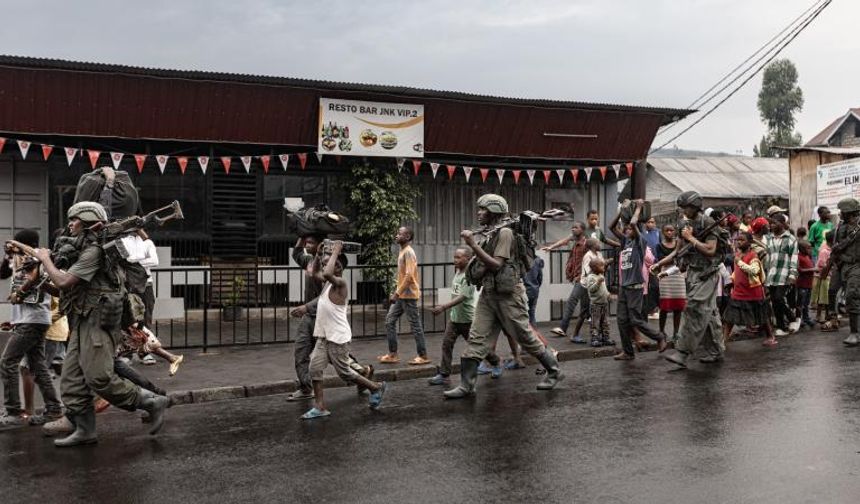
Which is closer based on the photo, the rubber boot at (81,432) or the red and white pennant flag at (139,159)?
the rubber boot at (81,432)

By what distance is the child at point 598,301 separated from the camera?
1112cm

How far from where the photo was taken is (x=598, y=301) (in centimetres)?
1123

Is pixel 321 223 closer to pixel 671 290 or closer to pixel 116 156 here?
pixel 671 290

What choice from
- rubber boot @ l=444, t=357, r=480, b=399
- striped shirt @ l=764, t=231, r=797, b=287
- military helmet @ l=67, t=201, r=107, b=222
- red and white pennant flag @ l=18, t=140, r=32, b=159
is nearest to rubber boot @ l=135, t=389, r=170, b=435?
military helmet @ l=67, t=201, r=107, b=222

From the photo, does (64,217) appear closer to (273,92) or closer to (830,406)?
(273,92)

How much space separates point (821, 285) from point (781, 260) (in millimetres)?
1528

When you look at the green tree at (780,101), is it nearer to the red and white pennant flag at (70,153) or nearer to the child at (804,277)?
the child at (804,277)

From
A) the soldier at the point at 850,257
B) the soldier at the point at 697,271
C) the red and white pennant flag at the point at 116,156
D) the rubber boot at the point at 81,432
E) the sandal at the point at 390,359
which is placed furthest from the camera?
the red and white pennant flag at the point at 116,156

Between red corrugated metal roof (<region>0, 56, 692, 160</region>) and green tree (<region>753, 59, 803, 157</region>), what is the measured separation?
34.4 metres

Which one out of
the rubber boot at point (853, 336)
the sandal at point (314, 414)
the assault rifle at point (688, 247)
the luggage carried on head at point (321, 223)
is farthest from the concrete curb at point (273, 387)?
the rubber boot at point (853, 336)

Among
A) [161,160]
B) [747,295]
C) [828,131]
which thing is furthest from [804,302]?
[828,131]

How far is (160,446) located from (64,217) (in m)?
9.21

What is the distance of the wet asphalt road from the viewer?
5.01 meters

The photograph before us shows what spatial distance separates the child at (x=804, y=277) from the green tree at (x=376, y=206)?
691cm
